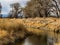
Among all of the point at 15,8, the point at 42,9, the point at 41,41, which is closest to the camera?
the point at 41,41

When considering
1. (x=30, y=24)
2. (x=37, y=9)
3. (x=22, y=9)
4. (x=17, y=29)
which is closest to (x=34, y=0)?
(x=37, y=9)

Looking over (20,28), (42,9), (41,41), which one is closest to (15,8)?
(42,9)

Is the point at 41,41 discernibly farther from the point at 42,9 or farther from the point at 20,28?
the point at 42,9

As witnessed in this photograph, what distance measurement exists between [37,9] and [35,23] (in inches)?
345

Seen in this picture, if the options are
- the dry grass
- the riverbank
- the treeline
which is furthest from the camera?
the treeline

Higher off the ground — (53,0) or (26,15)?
(53,0)

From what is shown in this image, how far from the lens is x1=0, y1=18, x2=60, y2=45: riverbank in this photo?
22.9 metres

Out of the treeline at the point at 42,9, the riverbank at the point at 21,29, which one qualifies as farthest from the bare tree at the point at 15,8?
the riverbank at the point at 21,29

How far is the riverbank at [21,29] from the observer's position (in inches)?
902

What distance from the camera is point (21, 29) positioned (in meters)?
29.5

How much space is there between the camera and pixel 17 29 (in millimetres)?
28641

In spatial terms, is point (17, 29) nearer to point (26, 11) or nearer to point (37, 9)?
point (37, 9)

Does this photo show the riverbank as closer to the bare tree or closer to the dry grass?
the dry grass

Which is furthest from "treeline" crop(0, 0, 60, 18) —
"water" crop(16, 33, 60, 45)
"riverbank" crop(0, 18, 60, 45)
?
"water" crop(16, 33, 60, 45)
